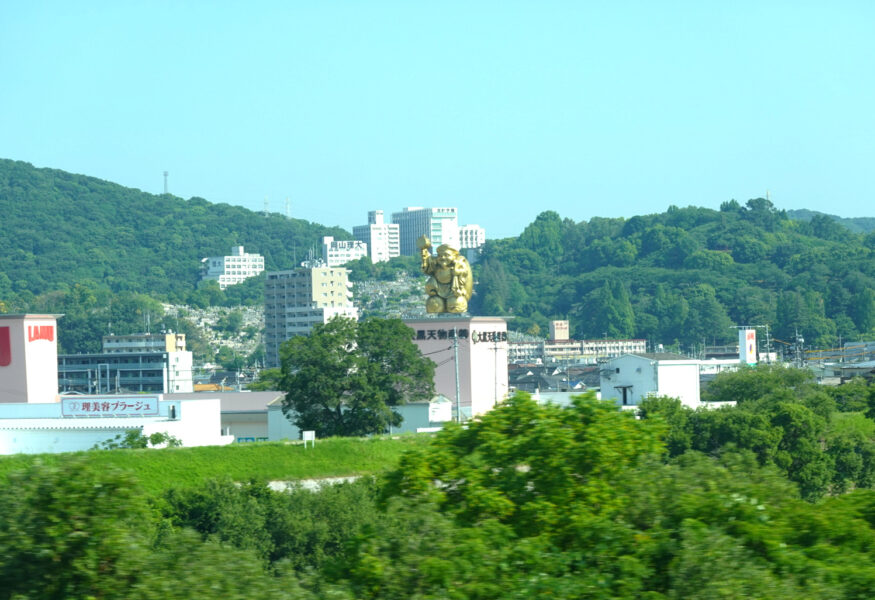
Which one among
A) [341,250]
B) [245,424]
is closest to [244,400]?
[245,424]

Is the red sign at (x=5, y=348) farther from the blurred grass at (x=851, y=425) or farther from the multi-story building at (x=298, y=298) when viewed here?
the multi-story building at (x=298, y=298)

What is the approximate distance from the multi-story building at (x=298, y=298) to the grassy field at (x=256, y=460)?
8409 centimetres

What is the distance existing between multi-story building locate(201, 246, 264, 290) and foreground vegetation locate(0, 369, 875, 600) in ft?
511

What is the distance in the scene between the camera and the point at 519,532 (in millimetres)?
12891

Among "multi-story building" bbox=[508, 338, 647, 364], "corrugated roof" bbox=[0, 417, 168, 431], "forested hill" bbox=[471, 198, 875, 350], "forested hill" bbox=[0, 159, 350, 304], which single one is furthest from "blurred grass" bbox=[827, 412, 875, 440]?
"forested hill" bbox=[0, 159, 350, 304]

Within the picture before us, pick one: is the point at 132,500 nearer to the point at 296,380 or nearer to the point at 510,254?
the point at 296,380

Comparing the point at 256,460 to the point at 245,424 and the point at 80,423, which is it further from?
the point at 245,424

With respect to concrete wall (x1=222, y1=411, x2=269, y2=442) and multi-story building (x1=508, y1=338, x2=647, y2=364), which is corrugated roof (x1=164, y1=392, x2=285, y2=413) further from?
multi-story building (x1=508, y1=338, x2=647, y2=364)

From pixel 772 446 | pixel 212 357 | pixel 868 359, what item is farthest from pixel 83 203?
pixel 772 446

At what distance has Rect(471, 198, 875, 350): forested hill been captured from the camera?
11519 centimetres

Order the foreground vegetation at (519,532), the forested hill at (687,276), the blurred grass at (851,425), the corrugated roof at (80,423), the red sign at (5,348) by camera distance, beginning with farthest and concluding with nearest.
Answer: the forested hill at (687,276), the red sign at (5,348), the blurred grass at (851,425), the corrugated roof at (80,423), the foreground vegetation at (519,532)

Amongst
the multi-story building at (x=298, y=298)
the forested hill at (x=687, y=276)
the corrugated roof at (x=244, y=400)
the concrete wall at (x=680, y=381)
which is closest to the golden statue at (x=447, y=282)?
the corrugated roof at (x=244, y=400)

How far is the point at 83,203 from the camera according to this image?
18062cm

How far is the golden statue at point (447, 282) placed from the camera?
1726 inches
